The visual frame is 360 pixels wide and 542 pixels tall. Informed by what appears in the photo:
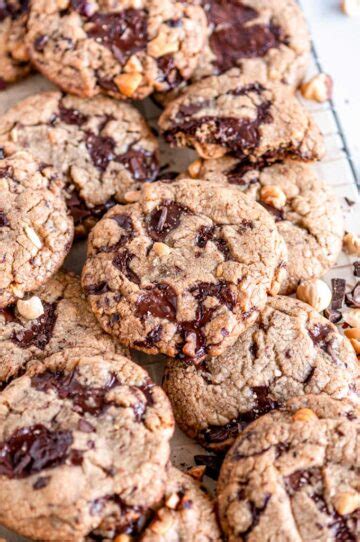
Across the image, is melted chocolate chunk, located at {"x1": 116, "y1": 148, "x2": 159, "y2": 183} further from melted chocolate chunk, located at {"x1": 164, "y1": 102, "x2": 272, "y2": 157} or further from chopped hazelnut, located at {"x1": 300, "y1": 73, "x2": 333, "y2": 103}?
chopped hazelnut, located at {"x1": 300, "y1": 73, "x2": 333, "y2": 103}

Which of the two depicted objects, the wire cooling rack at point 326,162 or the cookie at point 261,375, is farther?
the wire cooling rack at point 326,162

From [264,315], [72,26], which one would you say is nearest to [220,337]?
[264,315]

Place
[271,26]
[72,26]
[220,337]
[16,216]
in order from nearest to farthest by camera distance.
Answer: [220,337] → [16,216] → [72,26] → [271,26]

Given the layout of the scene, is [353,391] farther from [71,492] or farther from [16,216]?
[16,216]

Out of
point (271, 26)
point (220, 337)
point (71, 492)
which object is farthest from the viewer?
point (271, 26)

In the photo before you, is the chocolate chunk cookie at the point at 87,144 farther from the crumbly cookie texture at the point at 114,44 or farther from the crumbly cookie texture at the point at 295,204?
the crumbly cookie texture at the point at 295,204

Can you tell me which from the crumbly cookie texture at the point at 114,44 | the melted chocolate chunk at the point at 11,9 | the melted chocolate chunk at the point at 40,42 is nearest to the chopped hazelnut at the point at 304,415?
the crumbly cookie texture at the point at 114,44
